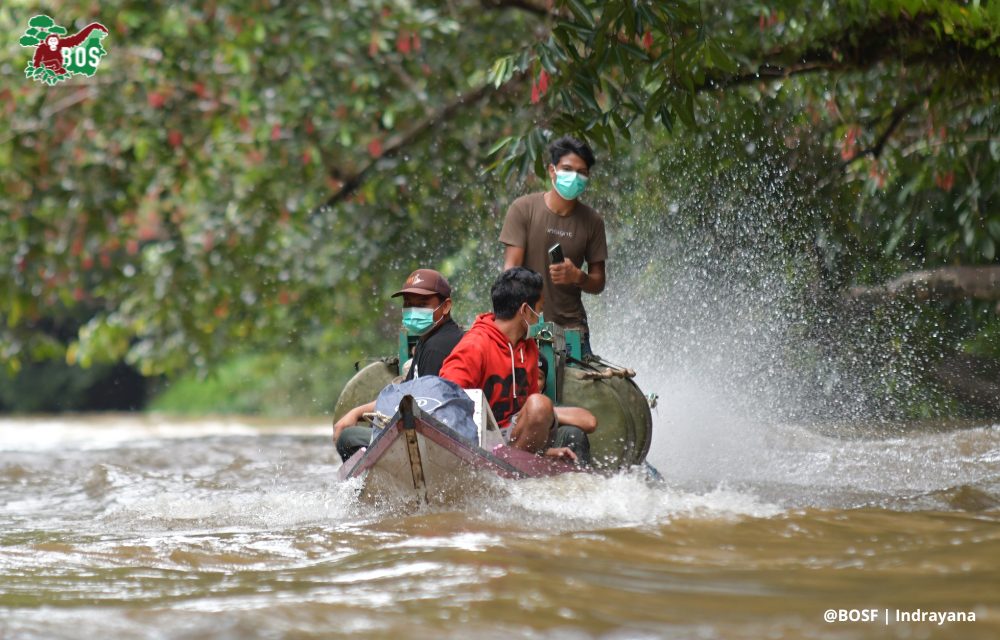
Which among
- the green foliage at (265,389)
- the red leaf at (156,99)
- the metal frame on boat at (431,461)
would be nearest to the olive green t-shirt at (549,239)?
the metal frame on boat at (431,461)

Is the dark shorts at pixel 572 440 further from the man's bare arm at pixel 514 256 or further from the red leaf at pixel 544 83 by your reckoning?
the red leaf at pixel 544 83

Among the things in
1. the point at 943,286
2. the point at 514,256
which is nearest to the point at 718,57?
the point at 514,256

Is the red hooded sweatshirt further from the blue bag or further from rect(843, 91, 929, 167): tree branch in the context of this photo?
rect(843, 91, 929, 167): tree branch

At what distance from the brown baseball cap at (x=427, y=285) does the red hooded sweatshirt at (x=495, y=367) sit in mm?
378

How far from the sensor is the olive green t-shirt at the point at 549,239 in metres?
7.07

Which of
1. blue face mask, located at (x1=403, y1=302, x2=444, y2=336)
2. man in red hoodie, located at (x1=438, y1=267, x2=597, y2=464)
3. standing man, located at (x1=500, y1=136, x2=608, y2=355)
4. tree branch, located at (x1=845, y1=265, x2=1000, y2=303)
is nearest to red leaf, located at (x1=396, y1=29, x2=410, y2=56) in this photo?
tree branch, located at (x1=845, y1=265, x2=1000, y2=303)

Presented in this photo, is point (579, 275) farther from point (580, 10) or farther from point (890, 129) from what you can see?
point (890, 129)

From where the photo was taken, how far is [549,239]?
23.2 feet

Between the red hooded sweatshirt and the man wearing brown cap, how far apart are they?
0.26m

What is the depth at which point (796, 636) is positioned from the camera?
142 inches

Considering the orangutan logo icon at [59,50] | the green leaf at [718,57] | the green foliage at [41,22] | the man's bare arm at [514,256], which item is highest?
the green foliage at [41,22]

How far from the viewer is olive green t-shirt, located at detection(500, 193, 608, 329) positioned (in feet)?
23.2

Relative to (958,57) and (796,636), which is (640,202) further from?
(796,636)

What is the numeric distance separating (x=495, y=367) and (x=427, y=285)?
2.17 feet
